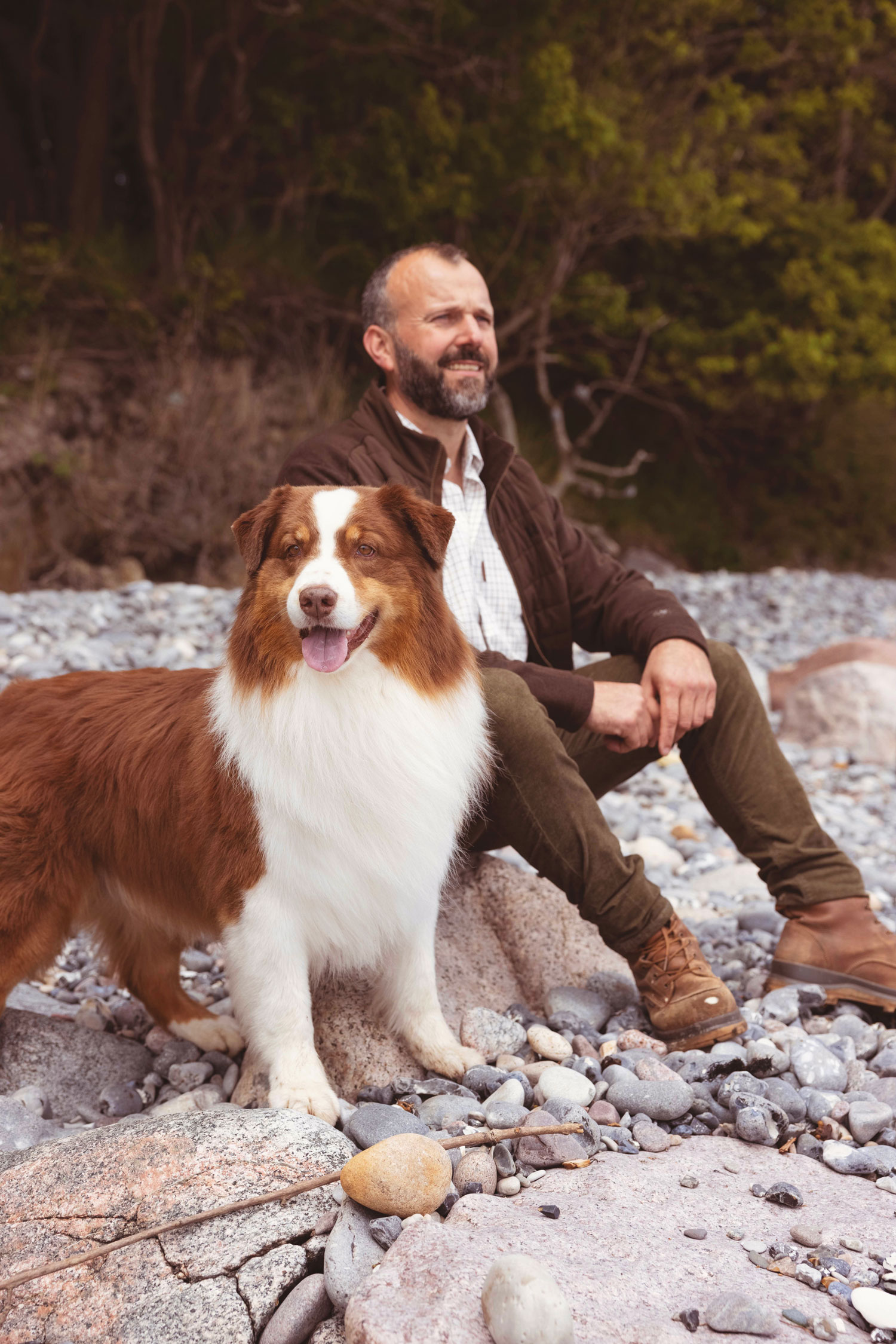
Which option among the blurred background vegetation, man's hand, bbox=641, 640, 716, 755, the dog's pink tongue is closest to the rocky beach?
man's hand, bbox=641, 640, 716, 755

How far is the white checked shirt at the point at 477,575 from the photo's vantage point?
11.8ft

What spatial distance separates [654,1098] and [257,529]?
173 cm

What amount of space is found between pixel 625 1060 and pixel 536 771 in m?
0.81

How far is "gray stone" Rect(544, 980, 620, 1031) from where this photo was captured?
3324 mm

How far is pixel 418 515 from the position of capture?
2.79m

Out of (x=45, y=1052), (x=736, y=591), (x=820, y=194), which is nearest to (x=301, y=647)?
(x=45, y=1052)

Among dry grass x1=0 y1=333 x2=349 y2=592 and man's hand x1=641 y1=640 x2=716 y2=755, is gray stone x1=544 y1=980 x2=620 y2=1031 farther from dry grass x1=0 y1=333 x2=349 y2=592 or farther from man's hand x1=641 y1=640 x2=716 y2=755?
dry grass x1=0 y1=333 x2=349 y2=592

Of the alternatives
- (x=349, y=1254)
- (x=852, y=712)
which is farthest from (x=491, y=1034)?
Result: (x=852, y=712)

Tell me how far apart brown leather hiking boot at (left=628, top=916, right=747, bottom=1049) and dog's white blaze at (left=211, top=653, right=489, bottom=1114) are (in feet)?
2.56

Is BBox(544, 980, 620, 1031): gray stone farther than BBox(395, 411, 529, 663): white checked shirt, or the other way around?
BBox(395, 411, 529, 663): white checked shirt

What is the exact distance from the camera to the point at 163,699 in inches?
122

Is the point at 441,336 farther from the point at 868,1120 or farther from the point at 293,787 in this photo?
the point at 868,1120

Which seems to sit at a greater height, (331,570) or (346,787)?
(331,570)

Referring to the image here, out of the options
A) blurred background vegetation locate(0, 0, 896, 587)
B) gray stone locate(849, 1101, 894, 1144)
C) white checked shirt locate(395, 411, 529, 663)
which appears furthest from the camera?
blurred background vegetation locate(0, 0, 896, 587)
